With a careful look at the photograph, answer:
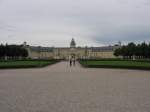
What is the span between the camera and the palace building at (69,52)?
14738 cm

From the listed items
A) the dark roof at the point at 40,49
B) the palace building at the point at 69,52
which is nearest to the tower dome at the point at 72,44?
the palace building at the point at 69,52

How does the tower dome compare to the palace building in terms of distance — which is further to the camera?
the palace building

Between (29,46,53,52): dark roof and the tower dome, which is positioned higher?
the tower dome

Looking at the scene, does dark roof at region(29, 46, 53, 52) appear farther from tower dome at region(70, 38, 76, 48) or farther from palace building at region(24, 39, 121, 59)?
tower dome at region(70, 38, 76, 48)

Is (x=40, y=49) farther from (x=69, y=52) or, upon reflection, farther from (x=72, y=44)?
(x=72, y=44)

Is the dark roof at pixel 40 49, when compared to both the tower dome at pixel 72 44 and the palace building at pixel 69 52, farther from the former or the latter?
the tower dome at pixel 72 44

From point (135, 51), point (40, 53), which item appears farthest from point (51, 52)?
point (135, 51)

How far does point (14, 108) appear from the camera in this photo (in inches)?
343

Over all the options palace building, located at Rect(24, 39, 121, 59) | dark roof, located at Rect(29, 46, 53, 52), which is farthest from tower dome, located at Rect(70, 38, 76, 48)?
dark roof, located at Rect(29, 46, 53, 52)

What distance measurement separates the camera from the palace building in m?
147

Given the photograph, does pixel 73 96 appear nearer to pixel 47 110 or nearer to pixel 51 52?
pixel 47 110

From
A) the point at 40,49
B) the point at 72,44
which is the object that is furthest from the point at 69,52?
the point at 40,49

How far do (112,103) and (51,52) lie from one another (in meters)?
154

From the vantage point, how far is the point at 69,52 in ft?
483
